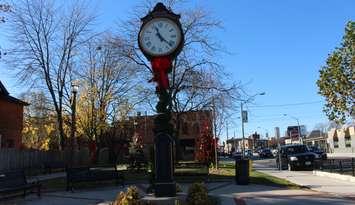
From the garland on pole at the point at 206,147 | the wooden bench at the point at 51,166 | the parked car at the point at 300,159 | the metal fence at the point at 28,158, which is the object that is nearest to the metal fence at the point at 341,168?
the parked car at the point at 300,159

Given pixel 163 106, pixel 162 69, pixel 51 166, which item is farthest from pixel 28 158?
pixel 162 69

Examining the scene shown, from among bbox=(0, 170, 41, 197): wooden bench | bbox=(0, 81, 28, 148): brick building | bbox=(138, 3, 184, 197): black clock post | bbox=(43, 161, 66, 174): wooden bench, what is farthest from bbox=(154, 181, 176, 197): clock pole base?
bbox=(0, 81, 28, 148): brick building

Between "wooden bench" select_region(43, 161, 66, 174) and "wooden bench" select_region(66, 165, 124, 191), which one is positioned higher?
"wooden bench" select_region(43, 161, 66, 174)

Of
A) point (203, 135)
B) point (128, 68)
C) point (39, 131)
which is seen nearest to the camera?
point (203, 135)

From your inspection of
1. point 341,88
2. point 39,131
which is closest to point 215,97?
point 341,88

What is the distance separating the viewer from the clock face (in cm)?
1279

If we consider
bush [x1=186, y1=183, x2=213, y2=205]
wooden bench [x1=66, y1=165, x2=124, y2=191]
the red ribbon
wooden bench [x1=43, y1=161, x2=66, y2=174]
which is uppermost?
the red ribbon

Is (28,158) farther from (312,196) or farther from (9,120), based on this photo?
(312,196)

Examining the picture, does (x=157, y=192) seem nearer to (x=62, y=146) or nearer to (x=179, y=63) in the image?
(x=179, y=63)

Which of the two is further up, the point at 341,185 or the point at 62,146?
the point at 62,146

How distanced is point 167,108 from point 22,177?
8.53 metres

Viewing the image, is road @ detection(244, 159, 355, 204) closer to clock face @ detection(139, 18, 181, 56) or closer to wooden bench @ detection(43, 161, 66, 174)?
clock face @ detection(139, 18, 181, 56)

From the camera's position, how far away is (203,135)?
125ft

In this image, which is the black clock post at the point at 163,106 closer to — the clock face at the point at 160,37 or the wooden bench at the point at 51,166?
the clock face at the point at 160,37
